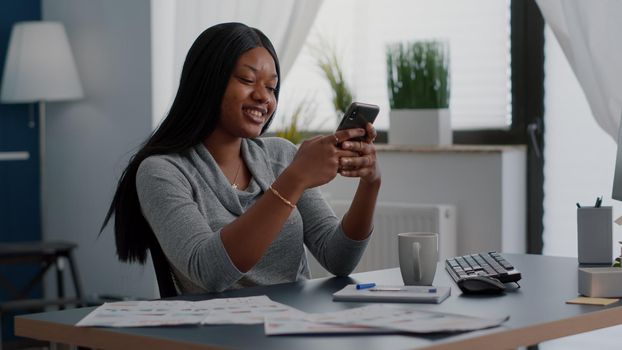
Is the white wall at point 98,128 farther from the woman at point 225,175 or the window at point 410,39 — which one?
the woman at point 225,175

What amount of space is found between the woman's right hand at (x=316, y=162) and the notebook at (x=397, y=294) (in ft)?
0.75

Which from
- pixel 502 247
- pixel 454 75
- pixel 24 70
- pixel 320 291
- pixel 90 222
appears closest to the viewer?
pixel 320 291

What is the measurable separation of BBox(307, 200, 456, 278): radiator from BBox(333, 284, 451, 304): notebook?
5.78ft

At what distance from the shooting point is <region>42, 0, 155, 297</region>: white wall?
14.4 ft

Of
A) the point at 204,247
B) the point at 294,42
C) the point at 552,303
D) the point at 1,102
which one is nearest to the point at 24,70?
the point at 1,102

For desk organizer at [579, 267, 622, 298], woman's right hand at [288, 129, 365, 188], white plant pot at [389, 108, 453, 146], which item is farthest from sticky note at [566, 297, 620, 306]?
white plant pot at [389, 108, 453, 146]

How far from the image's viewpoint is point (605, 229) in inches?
81.1

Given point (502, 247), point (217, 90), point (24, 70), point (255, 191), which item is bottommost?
point (502, 247)

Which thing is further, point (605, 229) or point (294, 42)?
point (294, 42)

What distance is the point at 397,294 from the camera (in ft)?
5.49

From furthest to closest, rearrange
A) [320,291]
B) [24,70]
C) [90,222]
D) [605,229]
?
[90,222] → [24,70] → [605,229] → [320,291]

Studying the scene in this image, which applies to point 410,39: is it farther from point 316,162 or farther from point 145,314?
point 145,314

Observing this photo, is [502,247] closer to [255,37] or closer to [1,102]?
[255,37]

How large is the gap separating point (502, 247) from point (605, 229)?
1.41 meters
